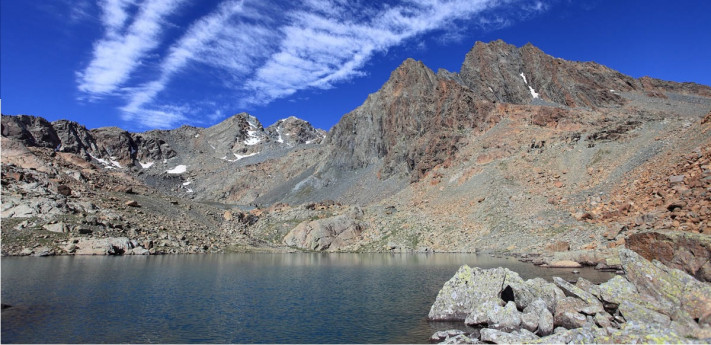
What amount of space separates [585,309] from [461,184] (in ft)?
282

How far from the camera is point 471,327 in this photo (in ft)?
76.4

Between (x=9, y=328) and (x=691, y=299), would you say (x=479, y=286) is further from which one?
(x=9, y=328)

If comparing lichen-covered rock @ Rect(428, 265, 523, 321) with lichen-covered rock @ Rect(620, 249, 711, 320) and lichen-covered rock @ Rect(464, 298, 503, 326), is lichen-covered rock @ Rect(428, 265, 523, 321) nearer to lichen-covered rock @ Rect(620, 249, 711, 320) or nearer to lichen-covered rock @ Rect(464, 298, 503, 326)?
lichen-covered rock @ Rect(464, 298, 503, 326)

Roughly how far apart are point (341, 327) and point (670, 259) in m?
24.3

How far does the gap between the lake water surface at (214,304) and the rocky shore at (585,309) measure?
7.80 ft

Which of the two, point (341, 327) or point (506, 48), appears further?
point (506, 48)

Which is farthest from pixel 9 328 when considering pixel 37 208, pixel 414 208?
pixel 414 208

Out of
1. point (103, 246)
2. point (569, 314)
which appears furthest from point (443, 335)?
point (103, 246)

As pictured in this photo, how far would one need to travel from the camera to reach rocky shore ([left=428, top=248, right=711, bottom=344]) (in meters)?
17.2

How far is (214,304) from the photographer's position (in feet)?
104

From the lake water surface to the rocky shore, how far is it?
2.38 metres

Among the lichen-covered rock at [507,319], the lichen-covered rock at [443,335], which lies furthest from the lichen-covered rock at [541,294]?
the lichen-covered rock at [443,335]

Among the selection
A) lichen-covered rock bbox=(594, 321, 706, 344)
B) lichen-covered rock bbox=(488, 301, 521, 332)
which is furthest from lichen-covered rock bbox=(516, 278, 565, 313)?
lichen-covered rock bbox=(594, 321, 706, 344)

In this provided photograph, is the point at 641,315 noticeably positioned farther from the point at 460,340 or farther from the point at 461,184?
the point at 461,184
